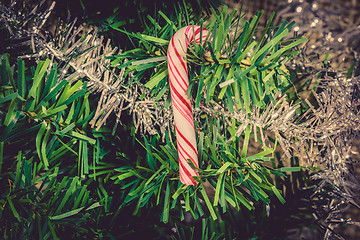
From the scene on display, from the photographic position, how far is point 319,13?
380mm

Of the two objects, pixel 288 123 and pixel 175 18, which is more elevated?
pixel 175 18

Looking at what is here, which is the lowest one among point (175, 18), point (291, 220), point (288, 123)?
point (291, 220)

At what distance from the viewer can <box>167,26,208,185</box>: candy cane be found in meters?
0.21

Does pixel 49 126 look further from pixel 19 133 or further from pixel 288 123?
pixel 288 123

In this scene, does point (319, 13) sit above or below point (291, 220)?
above

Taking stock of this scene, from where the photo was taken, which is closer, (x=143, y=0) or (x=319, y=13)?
(x=143, y=0)

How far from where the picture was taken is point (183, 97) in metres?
0.23

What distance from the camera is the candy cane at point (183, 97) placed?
21 centimetres

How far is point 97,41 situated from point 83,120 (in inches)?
3.2

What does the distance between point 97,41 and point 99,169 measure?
13 cm

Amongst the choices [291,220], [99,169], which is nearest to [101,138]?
[99,169]

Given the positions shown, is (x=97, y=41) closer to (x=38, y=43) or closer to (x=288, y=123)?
(x=38, y=43)

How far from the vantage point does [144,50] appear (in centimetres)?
24

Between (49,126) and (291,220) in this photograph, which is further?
(291,220)
